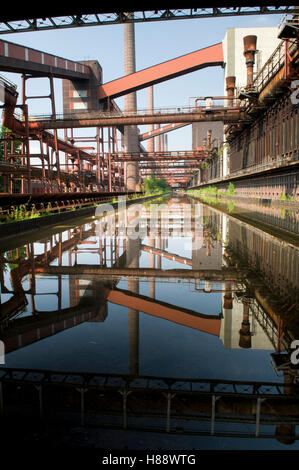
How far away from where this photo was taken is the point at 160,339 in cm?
380

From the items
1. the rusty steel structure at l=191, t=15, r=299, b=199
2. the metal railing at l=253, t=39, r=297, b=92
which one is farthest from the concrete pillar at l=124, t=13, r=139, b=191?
the metal railing at l=253, t=39, r=297, b=92

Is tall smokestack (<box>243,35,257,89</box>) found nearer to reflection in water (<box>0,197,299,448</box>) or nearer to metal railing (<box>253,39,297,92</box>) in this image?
metal railing (<box>253,39,297,92</box>)

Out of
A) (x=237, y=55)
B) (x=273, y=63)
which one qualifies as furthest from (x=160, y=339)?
(x=237, y=55)

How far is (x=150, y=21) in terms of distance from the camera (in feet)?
35.9

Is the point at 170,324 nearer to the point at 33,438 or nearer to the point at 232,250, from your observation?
the point at 33,438

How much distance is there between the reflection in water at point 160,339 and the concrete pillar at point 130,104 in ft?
198

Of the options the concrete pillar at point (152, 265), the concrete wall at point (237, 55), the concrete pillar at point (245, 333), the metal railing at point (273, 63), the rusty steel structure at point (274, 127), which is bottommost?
the concrete pillar at point (245, 333)

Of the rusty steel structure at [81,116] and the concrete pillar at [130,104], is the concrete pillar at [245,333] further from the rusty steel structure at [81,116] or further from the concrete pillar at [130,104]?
the concrete pillar at [130,104]

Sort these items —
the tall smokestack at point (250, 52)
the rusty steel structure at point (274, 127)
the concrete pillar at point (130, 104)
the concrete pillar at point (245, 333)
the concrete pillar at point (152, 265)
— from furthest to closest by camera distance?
the concrete pillar at point (130, 104)
the tall smokestack at point (250, 52)
the rusty steel structure at point (274, 127)
the concrete pillar at point (152, 265)
the concrete pillar at point (245, 333)

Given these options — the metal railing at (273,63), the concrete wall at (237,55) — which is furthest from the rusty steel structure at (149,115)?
the concrete wall at (237,55)

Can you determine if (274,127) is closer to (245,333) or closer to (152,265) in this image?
(152,265)

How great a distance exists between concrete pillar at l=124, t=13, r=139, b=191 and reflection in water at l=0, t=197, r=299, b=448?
60.3 metres

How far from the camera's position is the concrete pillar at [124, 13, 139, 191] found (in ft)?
218

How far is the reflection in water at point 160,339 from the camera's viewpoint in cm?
254
